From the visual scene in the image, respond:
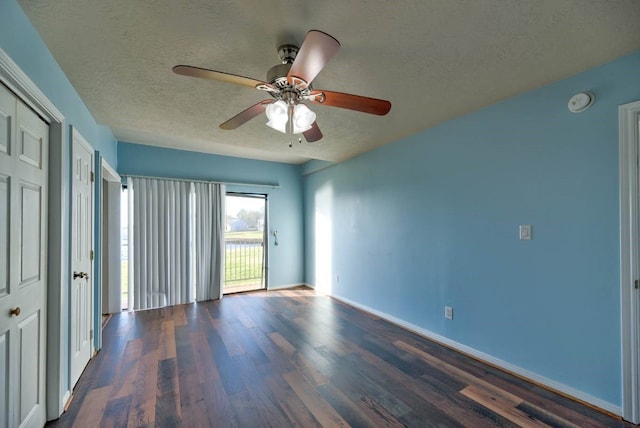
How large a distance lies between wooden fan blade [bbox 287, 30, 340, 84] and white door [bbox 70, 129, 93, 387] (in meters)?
1.84

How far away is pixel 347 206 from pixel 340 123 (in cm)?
175

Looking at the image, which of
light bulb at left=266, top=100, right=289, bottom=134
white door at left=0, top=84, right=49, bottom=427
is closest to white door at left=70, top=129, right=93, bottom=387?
white door at left=0, top=84, right=49, bottom=427

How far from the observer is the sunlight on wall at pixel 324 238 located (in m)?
4.90

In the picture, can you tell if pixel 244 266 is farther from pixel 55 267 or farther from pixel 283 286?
pixel 55 267

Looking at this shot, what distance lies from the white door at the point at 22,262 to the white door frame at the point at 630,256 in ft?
11.4

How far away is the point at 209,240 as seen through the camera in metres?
4.67

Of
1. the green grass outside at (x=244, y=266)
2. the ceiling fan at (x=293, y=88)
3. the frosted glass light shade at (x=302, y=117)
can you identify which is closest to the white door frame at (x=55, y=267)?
the ceiling fan at (x=293, y=88)

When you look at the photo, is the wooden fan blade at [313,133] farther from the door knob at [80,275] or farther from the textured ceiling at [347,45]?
the door knob at [80,275]

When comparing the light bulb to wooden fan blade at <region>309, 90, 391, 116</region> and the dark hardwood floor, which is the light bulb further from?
the dark hardwood floor

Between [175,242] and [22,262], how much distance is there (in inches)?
118

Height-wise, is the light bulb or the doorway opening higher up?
the light bulb

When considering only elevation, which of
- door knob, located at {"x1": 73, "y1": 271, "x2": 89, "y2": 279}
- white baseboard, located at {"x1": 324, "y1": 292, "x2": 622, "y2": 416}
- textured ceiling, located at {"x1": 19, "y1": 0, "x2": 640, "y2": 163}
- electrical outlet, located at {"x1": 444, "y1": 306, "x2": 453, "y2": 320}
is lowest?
white baseboard, located at {"x1": 324, "y1": 292, "x2": 622, "y2": 416}

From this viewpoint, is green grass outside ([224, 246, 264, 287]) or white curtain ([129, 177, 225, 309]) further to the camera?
green grass outside ([224, 246, 264, 287])

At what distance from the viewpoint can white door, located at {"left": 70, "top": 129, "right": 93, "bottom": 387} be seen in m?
2.08
